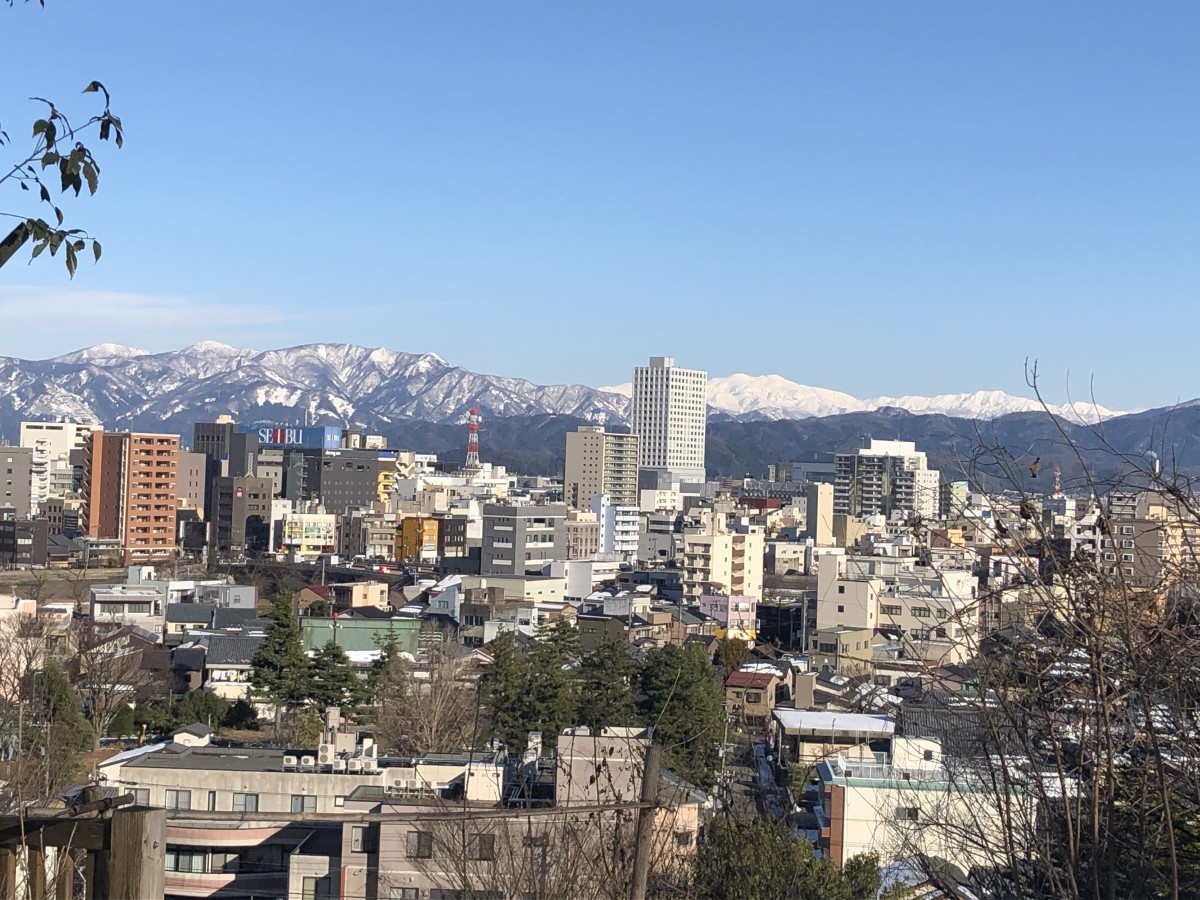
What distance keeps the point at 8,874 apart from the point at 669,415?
2223 inches

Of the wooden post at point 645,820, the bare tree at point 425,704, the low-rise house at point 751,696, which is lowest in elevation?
the low-rise house at point 751,696

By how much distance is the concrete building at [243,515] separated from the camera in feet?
78.9

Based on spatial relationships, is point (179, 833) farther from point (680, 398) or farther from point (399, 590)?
point (680, 398)

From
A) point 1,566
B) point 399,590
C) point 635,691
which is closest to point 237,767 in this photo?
point 635,691

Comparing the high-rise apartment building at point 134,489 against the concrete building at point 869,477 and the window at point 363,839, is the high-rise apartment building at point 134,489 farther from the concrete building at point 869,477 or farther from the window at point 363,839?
the concrete building at point 869,477

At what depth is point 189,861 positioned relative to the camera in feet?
15.1

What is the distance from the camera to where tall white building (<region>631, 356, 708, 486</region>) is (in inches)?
2250

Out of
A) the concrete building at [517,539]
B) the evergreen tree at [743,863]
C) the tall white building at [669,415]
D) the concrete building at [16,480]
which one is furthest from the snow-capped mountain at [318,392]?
the evergreen tree at [743,863]

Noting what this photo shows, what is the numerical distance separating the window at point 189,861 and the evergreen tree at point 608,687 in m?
3.03

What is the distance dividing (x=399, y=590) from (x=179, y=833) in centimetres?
1307

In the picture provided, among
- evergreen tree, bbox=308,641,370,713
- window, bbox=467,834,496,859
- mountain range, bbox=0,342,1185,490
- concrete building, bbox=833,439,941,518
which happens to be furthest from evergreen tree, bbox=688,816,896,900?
mountain range, bbox=0,342,1185,490

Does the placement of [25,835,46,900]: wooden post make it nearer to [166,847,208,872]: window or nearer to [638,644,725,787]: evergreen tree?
[166,847,208,872]: window

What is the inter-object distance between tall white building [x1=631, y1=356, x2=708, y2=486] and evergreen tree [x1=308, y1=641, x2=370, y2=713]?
47.4 meters

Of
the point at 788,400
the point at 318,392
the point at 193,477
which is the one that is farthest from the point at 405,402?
the point at 193,477
